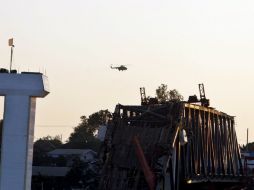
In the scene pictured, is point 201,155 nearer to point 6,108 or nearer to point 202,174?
point 202,174

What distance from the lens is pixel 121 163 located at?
966 inches

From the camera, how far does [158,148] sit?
23.8 metres

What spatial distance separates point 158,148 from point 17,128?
1157 cm

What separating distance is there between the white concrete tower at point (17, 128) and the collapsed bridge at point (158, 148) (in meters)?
10.3

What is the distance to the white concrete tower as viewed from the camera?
12.6 metres

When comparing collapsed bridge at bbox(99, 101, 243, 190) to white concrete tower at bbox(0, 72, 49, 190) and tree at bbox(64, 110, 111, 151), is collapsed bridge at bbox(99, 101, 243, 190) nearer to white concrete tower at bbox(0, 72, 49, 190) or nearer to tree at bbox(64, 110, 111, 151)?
white concrete tower at bbox(0, 72, 49, 190)

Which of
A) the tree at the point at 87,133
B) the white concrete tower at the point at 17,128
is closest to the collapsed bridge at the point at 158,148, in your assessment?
the white concrete tower at the point at 17,128

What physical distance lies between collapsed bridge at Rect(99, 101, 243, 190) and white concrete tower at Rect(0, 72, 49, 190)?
10.3m

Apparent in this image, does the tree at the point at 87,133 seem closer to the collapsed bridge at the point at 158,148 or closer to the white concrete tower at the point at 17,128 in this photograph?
the collapsed bridge at the point at 158,148

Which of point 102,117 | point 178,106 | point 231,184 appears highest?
point 102,117

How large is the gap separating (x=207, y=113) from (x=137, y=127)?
164 inches

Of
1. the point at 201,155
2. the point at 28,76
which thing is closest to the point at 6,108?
the point at 28,76

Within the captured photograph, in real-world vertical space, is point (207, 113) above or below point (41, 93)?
above

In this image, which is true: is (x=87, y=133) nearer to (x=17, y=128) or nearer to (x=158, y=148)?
(x=158, y=148)
